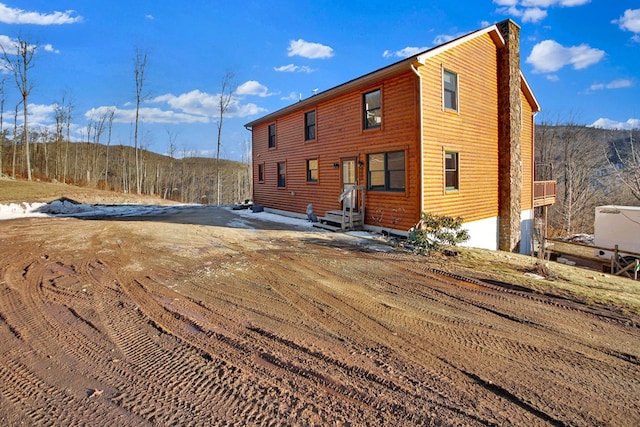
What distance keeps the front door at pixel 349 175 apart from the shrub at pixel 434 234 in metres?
2.80

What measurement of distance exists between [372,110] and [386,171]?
84.8 inches

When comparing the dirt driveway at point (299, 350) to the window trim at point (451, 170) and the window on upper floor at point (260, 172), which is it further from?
the window on upper floor at point (260, 172)

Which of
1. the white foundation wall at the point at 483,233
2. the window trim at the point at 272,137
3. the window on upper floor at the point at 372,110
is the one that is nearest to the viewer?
the window on upper floor at the point at 372,110

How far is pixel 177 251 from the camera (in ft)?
25.6

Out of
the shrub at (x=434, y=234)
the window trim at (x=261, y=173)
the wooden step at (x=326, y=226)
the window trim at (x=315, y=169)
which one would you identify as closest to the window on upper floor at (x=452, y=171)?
the shrub at (x=434, y=234)

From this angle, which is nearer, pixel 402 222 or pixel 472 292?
pixel 472 292

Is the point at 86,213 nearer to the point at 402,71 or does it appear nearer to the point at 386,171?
the point at 386,171

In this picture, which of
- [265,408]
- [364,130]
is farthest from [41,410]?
[364,130]

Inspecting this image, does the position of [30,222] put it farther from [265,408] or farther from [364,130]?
[265,408]

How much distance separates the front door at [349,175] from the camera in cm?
1185

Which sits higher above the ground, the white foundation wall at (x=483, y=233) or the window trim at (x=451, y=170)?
the window trim at (x=451, y=170)

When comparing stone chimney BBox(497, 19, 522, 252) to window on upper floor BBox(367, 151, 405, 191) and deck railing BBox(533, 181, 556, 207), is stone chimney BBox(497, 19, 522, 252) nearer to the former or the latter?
deck railing BBox(533, 181, 556, 207)

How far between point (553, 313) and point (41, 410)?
5.41m

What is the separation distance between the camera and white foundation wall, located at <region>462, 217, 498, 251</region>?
11.7m
